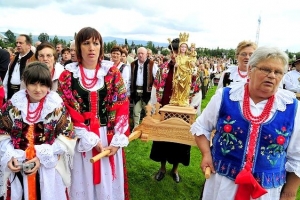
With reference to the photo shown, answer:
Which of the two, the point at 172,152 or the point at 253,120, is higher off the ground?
the point at 253,120

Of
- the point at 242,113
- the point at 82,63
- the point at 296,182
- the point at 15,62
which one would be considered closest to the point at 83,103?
the point at 82,63

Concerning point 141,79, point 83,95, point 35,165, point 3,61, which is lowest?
point 35,165

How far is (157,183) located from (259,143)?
2591 millimetres

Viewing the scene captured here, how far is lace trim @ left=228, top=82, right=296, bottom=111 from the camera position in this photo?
73.5 inches

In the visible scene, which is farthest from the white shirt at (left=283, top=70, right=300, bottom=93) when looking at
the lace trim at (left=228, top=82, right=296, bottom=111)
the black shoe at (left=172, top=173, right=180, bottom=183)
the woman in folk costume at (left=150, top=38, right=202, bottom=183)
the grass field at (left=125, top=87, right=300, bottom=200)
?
the lace trim at (left=228, top=82, right=296, bottom=111)

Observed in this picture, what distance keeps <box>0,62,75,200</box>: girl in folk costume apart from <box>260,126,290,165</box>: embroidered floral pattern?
152 cm

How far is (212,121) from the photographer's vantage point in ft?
6.83

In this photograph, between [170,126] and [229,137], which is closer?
[229,137]

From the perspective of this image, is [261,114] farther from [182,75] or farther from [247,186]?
[182,75]

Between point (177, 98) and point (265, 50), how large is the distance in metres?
1.85

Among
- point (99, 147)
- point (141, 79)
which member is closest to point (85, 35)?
point (99, 147)

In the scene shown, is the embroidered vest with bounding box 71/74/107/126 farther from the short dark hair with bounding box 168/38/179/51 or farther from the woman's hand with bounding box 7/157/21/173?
the short dark hair with bounding box 168/38/179/51

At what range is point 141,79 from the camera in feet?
21.9

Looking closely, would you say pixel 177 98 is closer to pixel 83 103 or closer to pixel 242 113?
pixel 83 103
